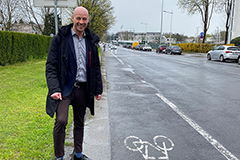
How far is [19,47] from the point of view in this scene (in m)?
14.4

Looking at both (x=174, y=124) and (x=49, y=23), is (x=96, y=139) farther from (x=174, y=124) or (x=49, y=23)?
(x=49, y=23)

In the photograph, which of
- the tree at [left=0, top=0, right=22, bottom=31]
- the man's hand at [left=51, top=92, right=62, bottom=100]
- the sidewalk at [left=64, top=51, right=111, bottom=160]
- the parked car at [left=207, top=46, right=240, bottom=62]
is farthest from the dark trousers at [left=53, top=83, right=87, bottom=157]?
the tree at [left=0, top=0, right=22, bottom=31]

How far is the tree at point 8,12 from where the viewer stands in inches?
1200

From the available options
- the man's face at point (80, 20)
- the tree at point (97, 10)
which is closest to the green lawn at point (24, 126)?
the man's face at point (80, 20)

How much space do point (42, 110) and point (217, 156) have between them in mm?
3691

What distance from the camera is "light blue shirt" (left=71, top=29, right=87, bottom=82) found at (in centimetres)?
272

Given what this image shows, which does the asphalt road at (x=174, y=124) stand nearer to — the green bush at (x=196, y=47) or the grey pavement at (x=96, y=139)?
the grey pavement at (x=96, y=139)

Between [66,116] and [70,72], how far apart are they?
0.53 m

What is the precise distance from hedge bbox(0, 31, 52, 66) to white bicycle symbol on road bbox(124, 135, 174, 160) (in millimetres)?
11303

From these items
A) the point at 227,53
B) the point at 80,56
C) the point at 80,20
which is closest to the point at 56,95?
the point at 80,56

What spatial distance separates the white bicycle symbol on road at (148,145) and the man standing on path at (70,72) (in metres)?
1.01

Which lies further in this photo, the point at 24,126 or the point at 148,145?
the point at 24,126

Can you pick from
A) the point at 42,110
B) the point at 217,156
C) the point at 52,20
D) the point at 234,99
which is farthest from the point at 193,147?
the point at 52,20

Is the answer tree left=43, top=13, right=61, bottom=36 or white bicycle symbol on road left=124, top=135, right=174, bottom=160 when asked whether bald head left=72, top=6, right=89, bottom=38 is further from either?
tree left=43, top=13, right=61, bottom=36
